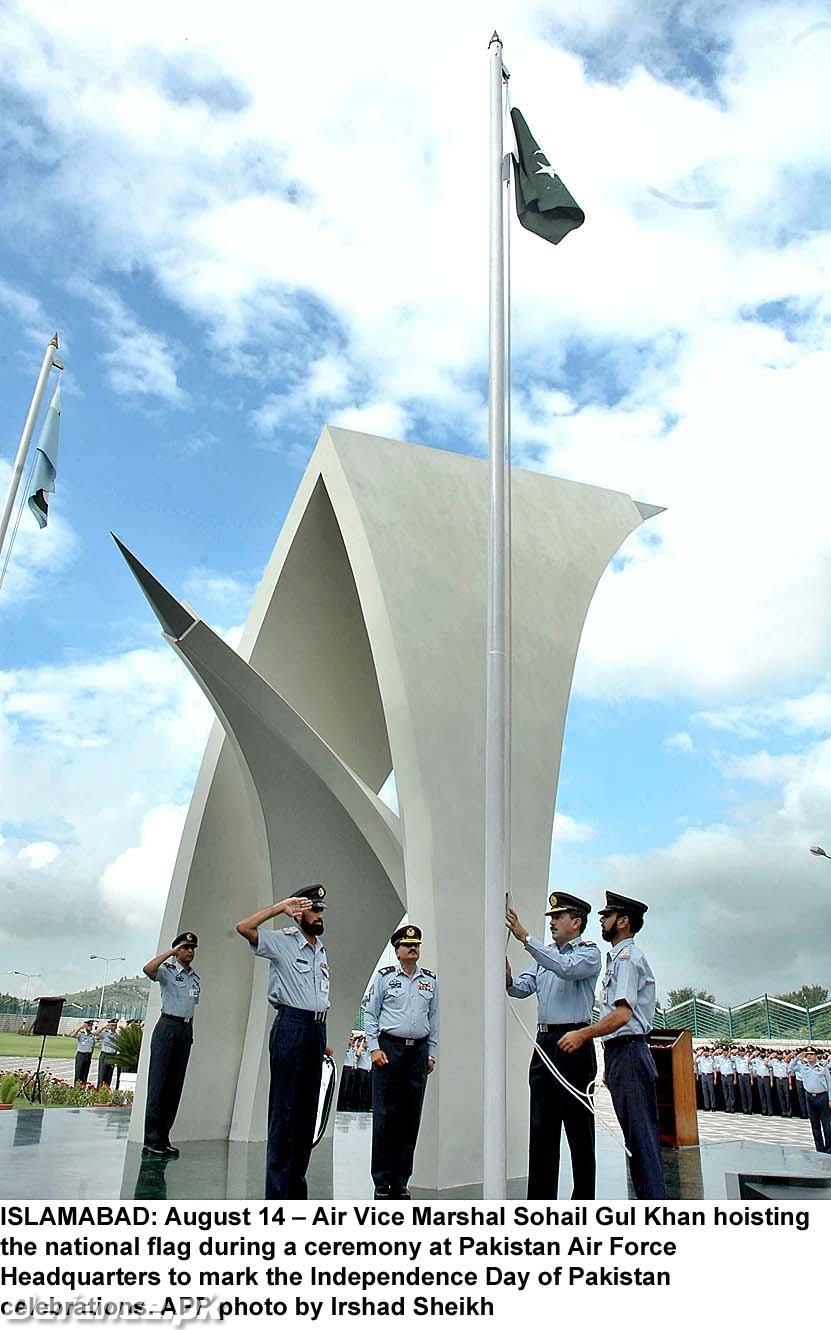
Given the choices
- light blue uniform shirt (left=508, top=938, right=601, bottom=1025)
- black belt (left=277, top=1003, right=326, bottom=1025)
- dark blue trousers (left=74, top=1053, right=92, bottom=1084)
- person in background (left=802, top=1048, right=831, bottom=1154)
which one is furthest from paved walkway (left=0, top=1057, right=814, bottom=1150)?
black belt (left=277, top=1003, right=326, bottom=1025)

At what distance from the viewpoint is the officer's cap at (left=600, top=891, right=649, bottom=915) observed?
537 centimetres

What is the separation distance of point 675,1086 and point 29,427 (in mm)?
8833

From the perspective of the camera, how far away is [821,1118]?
13305 mm

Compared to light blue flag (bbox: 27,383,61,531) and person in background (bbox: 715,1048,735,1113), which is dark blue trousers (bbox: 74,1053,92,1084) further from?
person in background (bbox: 715,1048,735,1113)

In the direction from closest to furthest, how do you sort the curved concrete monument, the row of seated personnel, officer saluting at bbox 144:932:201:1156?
the curved concrete monument < officer saluting at bbox 144:932:201:1156 < the row of seated personnel

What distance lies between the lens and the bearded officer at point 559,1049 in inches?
208

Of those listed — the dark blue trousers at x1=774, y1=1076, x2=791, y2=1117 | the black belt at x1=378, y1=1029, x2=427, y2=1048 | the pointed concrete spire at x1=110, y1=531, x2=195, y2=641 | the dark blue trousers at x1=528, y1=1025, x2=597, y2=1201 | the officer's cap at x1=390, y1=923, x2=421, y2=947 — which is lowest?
the dark blue trousers at x1=528, y1=1025, x2=597, y2=1201

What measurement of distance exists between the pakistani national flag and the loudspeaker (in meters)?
12.1

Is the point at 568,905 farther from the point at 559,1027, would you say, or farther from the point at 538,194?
the point at 538,194

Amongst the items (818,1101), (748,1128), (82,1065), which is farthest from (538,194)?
(82,1065)

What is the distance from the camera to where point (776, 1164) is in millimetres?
8203
